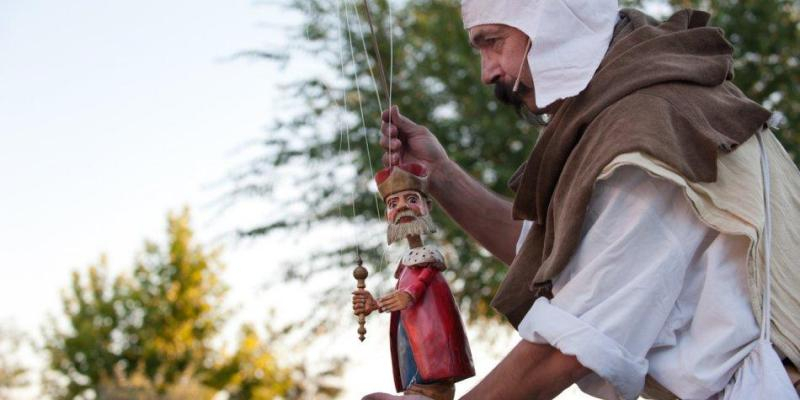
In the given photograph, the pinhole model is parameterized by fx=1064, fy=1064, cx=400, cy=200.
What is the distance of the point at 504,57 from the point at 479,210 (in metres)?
0.72

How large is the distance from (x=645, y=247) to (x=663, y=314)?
14 cm

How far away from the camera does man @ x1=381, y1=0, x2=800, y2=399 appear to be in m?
2.07

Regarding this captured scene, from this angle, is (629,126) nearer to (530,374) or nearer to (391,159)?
(530,374)

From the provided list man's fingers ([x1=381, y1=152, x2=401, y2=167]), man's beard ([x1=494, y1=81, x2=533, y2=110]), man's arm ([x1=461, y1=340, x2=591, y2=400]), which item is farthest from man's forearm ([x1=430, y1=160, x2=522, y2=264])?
man's arm ([x1=461, y1=340, x2=591, y2=400])

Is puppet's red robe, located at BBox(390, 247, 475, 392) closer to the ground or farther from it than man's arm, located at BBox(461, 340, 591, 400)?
farther from it

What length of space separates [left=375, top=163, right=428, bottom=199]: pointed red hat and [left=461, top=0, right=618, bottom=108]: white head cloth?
0.40 m

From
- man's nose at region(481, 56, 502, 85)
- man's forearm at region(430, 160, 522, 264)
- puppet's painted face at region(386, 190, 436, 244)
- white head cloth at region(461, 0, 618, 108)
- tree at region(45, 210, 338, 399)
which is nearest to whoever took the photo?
white head cloth at region(461, 0, 618, 108)

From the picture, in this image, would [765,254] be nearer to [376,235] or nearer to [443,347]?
[443,347]

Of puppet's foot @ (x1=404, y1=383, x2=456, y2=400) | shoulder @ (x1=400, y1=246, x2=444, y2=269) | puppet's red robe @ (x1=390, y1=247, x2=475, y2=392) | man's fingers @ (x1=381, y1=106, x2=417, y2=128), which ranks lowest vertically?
puppet's foot @ (x1=404, y1=383, x2=456, y2=400)

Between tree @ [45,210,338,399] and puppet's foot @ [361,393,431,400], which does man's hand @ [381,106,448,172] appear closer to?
puppet's foot @ [361,393,431,400]

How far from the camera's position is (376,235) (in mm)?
11125

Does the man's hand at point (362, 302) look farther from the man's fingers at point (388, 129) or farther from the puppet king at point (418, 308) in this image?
the man's fingers at point (388, 129)

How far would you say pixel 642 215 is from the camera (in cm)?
212

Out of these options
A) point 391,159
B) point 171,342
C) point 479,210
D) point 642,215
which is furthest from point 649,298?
point 171,342
